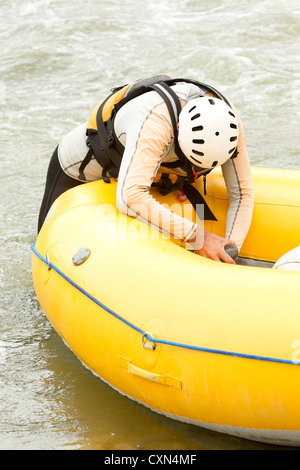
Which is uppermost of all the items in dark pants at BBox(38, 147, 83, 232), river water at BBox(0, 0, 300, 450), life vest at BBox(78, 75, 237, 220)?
life vest at BBox(78, 75, 237, 220)

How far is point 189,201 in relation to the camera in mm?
3148

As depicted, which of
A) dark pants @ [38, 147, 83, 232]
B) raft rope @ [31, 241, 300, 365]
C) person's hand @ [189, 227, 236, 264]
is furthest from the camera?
dark pants @ [38, 147, 83, 232]

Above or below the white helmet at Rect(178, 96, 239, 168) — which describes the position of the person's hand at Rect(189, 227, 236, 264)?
below

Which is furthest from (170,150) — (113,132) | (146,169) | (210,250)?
(210,250)

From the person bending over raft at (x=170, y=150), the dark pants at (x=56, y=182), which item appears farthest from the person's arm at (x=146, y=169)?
the dark pants at (x=56, y=182)

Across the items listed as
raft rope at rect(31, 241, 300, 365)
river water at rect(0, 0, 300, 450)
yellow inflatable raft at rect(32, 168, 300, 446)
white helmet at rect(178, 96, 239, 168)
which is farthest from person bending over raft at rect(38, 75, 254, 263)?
river water at rect(0, 0, 300, 450)

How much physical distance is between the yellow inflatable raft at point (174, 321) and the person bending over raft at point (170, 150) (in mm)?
124

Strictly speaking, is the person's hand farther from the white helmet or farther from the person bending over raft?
the white helmet

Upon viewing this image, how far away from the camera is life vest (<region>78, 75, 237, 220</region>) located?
2.82m

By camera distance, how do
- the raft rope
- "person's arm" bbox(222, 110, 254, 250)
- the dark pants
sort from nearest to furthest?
the raft rope, "person's arm" bbox(222, 110, 254, 250), the dark pants

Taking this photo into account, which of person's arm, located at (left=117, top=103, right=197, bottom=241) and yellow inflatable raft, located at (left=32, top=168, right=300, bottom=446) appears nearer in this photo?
yellow inflatable raft, located at (left=32, top=168, right=300, bottom=446)

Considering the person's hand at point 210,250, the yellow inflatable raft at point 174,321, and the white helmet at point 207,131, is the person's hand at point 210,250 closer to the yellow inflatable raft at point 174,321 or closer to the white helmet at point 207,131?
the yellow inflatable raft at point 174,321
